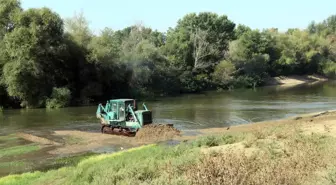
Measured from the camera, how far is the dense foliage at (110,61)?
149 feet

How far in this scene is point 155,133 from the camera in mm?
25125

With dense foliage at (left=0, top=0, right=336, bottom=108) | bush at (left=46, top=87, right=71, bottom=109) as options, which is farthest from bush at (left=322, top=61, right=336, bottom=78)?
bush at (left=46, top=87, right=71, bottom=109)

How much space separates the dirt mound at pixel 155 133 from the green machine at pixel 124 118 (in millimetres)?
956

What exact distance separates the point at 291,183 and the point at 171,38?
74.0 m

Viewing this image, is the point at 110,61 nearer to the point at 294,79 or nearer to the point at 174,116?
the point at 174,116

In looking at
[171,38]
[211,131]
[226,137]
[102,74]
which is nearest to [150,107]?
[102,74]

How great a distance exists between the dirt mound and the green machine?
956 mm

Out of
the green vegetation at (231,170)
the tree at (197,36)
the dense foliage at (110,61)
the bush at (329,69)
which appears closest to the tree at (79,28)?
the dense foliage at (110,61)

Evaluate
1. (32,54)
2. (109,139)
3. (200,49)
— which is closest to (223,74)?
(200,49)

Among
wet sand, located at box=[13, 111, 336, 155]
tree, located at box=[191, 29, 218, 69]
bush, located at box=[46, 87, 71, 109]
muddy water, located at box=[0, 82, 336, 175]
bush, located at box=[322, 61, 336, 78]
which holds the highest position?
tree, located at box=[191, 29, 218, 69]

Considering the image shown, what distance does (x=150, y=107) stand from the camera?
150 feet

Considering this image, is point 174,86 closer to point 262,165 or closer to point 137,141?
point 137,141

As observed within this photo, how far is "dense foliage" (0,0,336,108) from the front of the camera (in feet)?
149

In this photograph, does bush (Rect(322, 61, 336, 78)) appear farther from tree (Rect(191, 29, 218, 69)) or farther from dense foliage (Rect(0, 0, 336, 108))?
tree (Rect(191, 29, 218, 69))
